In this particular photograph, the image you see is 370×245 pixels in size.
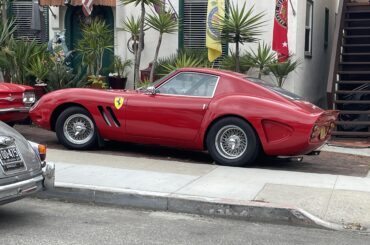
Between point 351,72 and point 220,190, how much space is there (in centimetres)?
806

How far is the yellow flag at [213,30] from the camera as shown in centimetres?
1285

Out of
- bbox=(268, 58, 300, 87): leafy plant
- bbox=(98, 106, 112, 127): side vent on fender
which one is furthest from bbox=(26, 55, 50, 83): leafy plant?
bbox=(268, 58, 300, 87): leafy plant

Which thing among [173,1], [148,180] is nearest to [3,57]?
[173,1]

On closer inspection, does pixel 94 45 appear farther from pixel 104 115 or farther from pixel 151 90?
pixel 151 90

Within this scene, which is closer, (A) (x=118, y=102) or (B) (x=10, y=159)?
(B) (x=10, y=159)

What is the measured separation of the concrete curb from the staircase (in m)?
6.56

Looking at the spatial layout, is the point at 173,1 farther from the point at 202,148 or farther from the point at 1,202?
the point at 1,202

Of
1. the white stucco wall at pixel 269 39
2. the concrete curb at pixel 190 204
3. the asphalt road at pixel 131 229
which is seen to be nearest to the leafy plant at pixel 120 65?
the white stucco wall at pixel 269 39

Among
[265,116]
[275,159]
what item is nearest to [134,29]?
[275,159]

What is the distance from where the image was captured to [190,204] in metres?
6.93

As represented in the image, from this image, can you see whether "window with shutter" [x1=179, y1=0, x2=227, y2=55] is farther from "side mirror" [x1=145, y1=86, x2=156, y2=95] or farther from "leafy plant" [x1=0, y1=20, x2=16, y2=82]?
"side mirror" [x1=145, y1=86, x2=156, y2=95]

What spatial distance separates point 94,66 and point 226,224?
26.6 ft

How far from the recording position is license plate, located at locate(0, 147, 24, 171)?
18.1 ft

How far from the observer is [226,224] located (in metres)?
6.53
